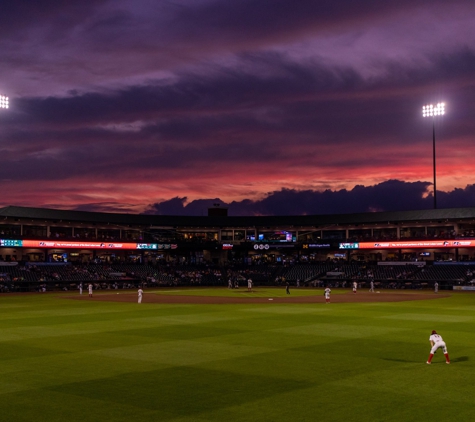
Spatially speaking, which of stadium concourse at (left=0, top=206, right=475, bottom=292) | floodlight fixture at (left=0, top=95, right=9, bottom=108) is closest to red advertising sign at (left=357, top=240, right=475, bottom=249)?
stadium concourse at (left=0, top=206, right=475, bottom=292)

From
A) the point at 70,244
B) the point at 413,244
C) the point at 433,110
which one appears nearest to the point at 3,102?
the point at 70,244

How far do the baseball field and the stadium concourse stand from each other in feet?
187

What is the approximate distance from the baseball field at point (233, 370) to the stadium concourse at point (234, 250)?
5687 cm

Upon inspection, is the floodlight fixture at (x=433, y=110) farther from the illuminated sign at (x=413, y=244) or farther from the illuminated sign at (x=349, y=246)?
the illuminated sign at (x=349, y=246)

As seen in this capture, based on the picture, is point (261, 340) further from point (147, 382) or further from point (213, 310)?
point (213, 310)

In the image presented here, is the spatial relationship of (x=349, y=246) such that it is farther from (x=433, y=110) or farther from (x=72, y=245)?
(x=72, y=245)

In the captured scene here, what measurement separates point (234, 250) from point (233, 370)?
104 metres

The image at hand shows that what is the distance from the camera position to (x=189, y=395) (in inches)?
696

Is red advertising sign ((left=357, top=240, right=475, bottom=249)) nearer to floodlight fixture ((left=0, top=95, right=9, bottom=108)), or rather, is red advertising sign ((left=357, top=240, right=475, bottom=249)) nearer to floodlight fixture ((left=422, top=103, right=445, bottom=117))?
floodlight fixture ((left=422, top=103, right=445, bottom=117))

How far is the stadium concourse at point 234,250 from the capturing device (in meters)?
96.3

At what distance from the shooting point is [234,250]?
12538cm

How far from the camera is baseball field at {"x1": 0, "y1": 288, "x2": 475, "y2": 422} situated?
1592 centimetres

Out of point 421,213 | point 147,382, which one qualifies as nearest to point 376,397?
point 147,382

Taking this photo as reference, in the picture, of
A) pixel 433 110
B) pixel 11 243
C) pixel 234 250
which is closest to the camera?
pixel 433 110
